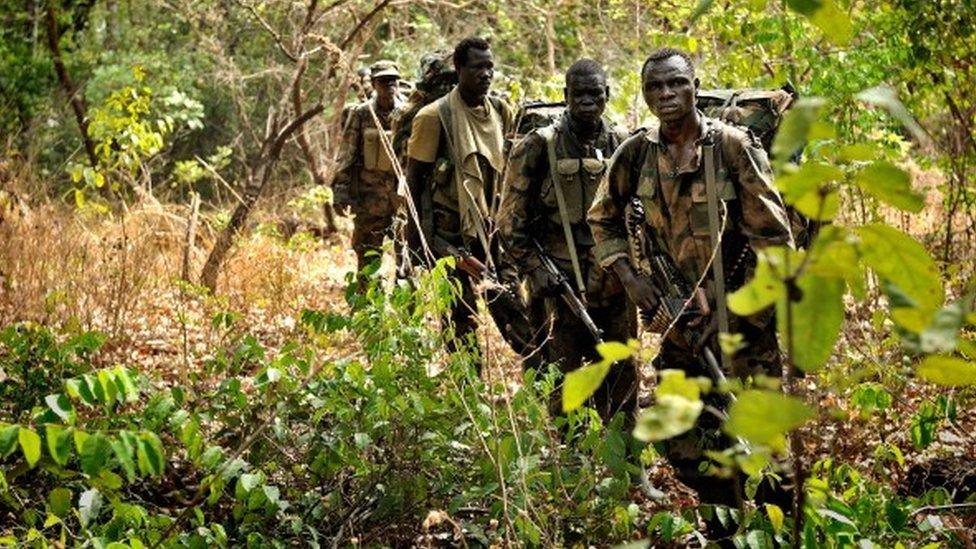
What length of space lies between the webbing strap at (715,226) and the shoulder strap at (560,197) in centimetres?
140

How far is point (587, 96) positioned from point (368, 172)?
4093 mm

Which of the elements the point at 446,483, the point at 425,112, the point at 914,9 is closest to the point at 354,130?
the point at 425,112

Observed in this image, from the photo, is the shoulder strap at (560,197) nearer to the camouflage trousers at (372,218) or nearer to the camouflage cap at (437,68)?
the camouflage cap at (437,68)

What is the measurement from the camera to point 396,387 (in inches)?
178

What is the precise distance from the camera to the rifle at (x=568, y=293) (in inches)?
243

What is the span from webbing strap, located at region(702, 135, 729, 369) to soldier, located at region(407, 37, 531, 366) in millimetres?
2340

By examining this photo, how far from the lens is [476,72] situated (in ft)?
24.2

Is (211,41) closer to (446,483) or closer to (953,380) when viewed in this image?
(446,483)

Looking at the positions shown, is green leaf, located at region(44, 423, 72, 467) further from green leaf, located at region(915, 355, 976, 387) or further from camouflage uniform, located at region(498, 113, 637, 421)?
camouflage uniform, located at region(498, 113, 637, 421)

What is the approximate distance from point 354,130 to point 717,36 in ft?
8.87

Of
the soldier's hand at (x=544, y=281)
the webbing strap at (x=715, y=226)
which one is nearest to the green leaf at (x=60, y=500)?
the webbing strap at (x=715, y=226)

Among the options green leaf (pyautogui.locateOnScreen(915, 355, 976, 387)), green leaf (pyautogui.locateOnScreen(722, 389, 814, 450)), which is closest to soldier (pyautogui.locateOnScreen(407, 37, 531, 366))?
green leaf (pyautogui.locateOnScreen(915, 355, 976, 387))

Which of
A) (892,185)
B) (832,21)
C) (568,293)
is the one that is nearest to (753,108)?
(568,293)

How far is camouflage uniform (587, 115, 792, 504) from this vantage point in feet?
16.2
